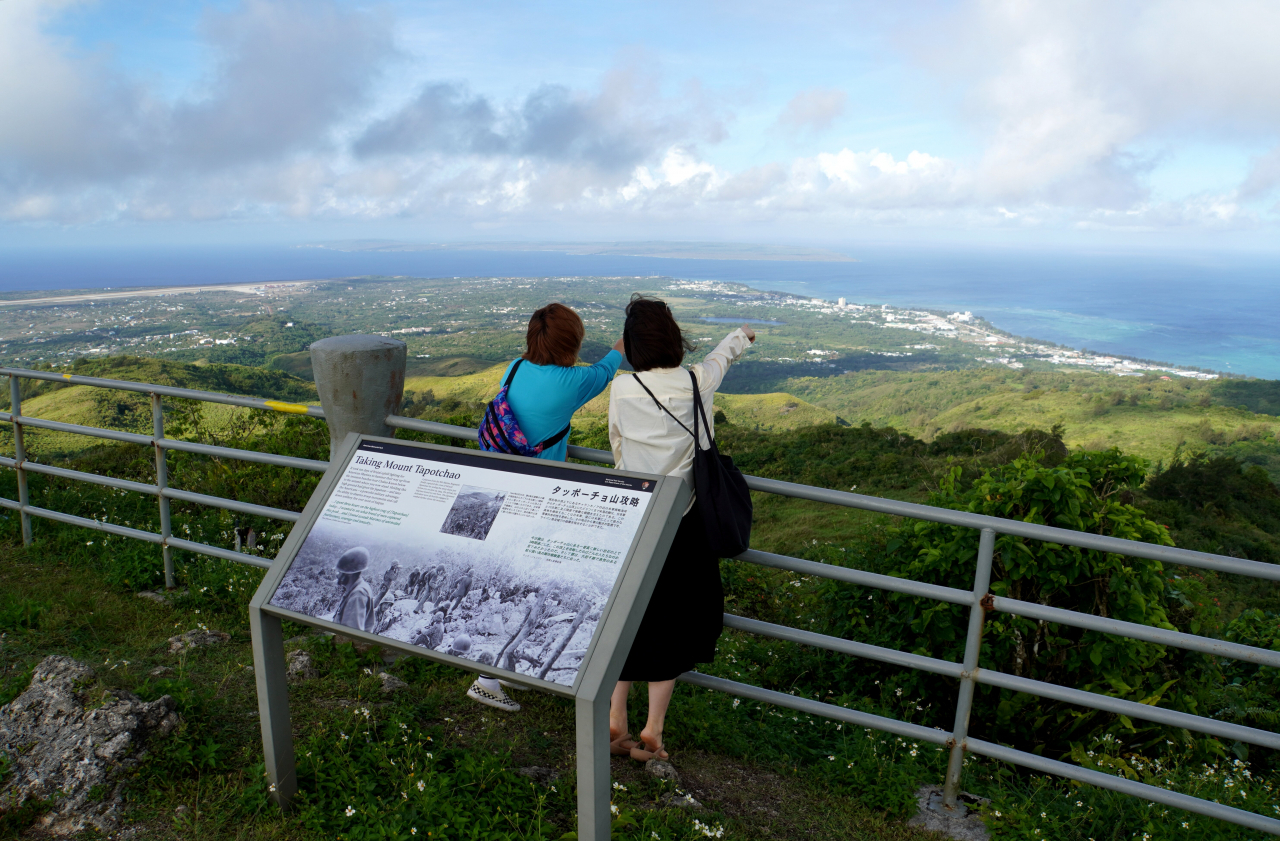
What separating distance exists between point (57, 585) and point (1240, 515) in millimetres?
20459

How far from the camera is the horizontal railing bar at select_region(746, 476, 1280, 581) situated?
2125mm

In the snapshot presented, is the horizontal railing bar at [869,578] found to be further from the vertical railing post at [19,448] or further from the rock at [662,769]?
the vertical railing post at [19,448]

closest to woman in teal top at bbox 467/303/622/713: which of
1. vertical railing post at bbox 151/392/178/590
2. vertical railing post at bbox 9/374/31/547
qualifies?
vertical railing post at bbox 151/392/178/590

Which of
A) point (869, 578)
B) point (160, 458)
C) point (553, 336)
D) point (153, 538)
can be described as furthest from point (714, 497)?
point (153, 538)

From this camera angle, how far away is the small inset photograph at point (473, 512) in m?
2.18

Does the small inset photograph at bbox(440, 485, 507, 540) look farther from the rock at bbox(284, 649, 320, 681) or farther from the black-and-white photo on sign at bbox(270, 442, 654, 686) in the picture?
the rock at bbox(284, 649, 320, 681)

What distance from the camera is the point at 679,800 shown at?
8.82 ft

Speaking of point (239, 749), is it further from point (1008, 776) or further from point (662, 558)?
point (1008, 776)

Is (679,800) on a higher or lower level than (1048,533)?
lower

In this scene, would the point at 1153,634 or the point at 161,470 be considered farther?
the point at 161,470

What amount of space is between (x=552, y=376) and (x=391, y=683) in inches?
63.1

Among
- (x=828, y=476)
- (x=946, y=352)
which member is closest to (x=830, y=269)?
(x=946, y=352)

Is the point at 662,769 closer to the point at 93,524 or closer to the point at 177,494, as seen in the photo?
the point at 177,494

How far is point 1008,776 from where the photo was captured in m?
3.21
